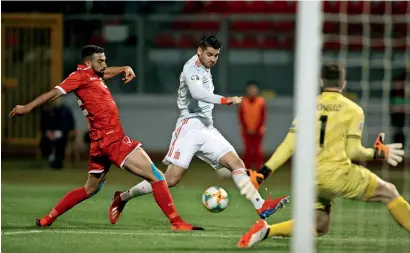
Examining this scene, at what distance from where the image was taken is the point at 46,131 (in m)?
19.5

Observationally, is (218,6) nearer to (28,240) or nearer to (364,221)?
(364,221)

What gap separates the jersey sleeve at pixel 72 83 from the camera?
9.62 metres

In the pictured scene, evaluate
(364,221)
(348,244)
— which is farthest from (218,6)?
(348,244)

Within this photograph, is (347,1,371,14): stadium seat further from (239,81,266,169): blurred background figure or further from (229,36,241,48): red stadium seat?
(239,81,266,169): blurred background figure

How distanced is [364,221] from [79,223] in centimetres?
299

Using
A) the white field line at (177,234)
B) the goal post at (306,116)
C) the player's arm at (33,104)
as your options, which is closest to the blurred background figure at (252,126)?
the white field line at (177,234)

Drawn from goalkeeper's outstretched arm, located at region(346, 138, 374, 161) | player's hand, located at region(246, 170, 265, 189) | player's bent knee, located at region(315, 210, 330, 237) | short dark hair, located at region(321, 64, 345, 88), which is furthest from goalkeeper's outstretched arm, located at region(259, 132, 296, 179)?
player's bent knee, located at region(315, 210, 330, 237)

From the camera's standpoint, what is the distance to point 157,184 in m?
9.80

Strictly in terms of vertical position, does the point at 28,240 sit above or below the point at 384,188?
below

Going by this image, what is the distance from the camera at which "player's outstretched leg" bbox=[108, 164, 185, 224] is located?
10.4 metres

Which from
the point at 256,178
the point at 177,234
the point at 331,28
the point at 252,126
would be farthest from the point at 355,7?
the point at 256,178

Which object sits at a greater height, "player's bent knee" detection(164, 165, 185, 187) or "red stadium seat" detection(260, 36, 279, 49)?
"red stadium seat" detection(260, 36, 279, 49)

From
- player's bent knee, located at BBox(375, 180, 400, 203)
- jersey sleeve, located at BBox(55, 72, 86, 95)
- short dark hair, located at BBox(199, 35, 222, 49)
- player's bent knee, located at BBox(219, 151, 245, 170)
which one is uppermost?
short dark hair, located at BBox(199, 35, 222, 49)

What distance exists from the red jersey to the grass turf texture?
95cm
